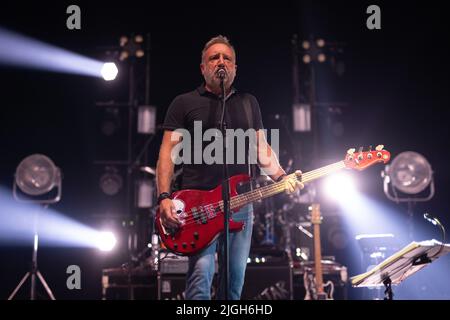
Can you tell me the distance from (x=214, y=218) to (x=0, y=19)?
5.01 meters

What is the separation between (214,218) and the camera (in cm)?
366

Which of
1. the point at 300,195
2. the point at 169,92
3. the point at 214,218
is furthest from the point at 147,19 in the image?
the point at 214,218

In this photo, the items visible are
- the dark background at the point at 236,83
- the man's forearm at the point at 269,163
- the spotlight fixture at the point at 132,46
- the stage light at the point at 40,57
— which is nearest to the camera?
the man's forearm at the point at 269,163

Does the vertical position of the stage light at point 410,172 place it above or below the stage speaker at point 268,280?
above

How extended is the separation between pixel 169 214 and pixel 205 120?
0.65 metres

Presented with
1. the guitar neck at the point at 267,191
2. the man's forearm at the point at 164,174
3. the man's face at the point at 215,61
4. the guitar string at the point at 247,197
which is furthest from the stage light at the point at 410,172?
the man's forearm at the point at 164,174

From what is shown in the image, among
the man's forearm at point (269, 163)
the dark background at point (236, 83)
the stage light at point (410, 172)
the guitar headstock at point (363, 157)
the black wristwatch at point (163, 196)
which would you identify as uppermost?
the dark background at point (236, 83)

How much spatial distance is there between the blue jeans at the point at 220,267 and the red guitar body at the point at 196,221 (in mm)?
43

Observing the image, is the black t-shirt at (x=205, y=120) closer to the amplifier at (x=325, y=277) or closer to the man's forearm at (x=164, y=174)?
the man's forearm at (x=164, y=174)

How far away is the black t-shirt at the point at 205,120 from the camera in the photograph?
3.71 m

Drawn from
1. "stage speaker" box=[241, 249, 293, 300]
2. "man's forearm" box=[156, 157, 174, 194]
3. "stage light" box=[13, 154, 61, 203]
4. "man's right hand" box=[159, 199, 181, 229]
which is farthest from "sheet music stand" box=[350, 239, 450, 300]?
"stage light" box=[13, 154, 61, 203]

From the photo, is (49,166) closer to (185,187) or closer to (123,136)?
(123,136)

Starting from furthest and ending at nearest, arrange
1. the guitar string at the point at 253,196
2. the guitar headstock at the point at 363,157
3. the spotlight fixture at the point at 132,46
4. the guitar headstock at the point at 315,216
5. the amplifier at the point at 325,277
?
the spotlight fixture at the point at 132,46 → the amplifier at the point at 325,277 → the guitar headstock at the point at 315,216 → the guitar headstock at the point at 363,157 → the guitar string at the point at 253,196

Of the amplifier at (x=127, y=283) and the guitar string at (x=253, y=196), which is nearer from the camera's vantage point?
the guitar string at (x=253, y=196)
